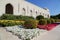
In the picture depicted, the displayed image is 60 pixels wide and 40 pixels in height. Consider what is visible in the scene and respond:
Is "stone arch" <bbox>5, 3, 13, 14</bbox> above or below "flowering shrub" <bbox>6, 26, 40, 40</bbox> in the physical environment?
above

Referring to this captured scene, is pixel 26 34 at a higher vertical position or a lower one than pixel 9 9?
lower

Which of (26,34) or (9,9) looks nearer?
(26,34)

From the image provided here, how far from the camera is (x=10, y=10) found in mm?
28203

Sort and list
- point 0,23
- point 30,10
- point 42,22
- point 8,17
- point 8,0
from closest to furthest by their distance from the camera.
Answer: point 0,23, point 8,17, point 42,22, point 8,0, point 30,10

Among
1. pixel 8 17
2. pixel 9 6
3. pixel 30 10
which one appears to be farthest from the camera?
pixel 30 10

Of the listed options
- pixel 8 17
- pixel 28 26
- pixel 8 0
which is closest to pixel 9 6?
pixel 8 0

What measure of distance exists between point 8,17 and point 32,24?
6.33m

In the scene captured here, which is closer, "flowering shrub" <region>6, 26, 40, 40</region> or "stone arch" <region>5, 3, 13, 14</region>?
"flowering shrub" <region>6, 26, 40, 40</region>

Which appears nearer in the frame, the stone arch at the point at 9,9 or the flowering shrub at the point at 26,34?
the flowering shrub at the point at 26,34

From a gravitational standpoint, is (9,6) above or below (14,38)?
above

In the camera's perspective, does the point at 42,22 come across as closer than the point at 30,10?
Yes

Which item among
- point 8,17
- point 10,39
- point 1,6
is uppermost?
point 1,6

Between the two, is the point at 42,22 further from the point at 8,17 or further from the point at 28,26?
the point at 28,26

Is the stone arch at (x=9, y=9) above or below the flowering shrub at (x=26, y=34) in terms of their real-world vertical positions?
above
